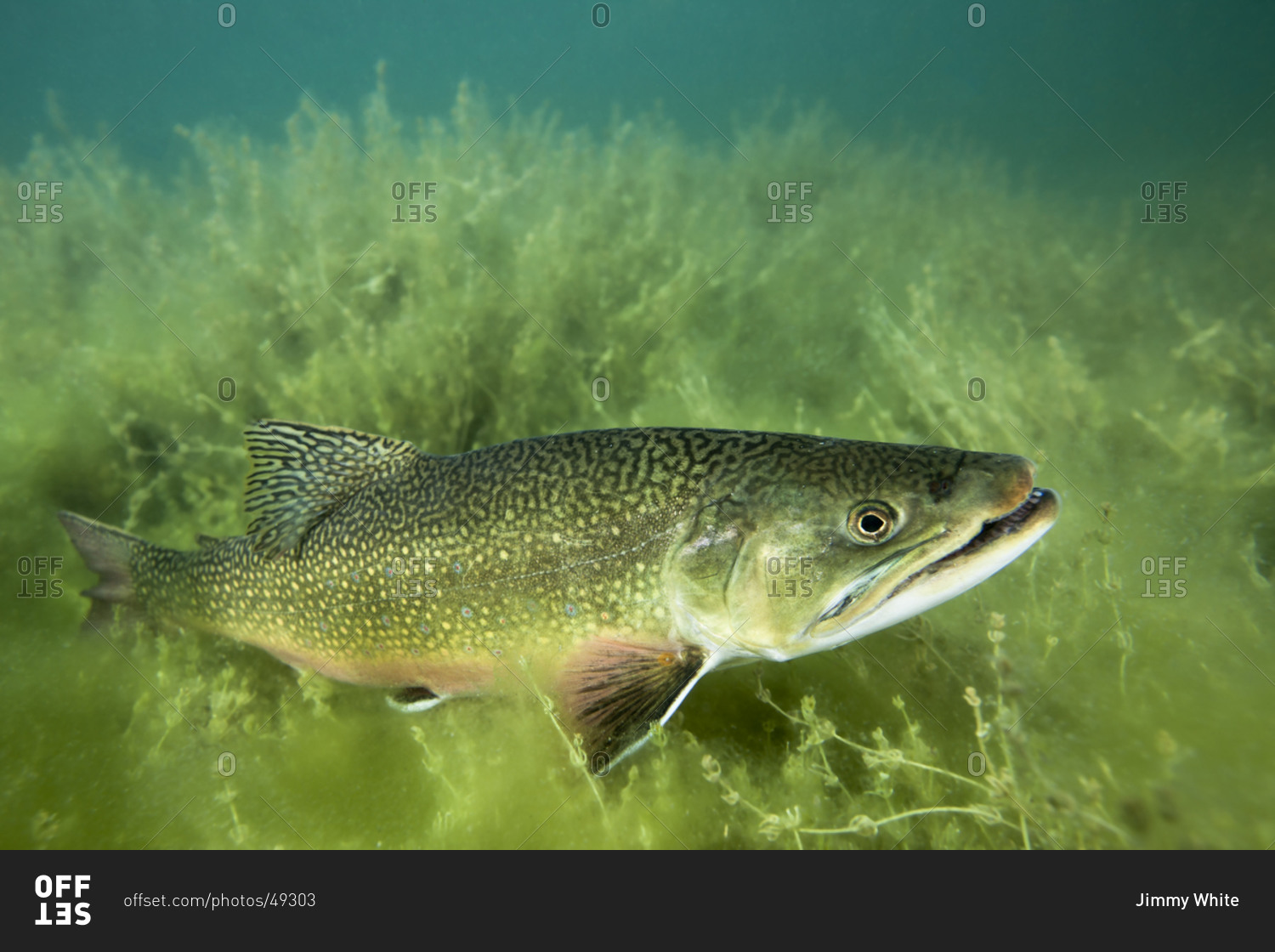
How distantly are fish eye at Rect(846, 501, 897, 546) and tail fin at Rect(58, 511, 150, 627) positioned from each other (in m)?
4.58

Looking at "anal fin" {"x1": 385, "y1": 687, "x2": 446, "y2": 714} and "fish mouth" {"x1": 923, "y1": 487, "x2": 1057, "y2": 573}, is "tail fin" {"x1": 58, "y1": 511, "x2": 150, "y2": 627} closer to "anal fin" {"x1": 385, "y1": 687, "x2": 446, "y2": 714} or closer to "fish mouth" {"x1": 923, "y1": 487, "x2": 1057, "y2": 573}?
"anal fin" {"x1": 385, "y1": 687, "x2": 446, "y2": 714}

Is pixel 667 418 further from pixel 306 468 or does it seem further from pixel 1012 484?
pixel 1012 484

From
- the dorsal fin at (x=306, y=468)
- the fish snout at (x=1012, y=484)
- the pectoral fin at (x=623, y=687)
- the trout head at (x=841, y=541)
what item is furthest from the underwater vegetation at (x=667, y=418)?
the dorsal fin at (x=306, y=468)

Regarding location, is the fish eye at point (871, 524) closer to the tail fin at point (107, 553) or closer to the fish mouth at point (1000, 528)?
the fish mouth at point (1000, 528)

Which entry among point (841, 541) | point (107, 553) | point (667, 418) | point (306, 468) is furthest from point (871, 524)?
point (107, 553)

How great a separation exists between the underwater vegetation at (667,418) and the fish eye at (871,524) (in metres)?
1.25

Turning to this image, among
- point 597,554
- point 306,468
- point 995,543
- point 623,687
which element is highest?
point 306,468
